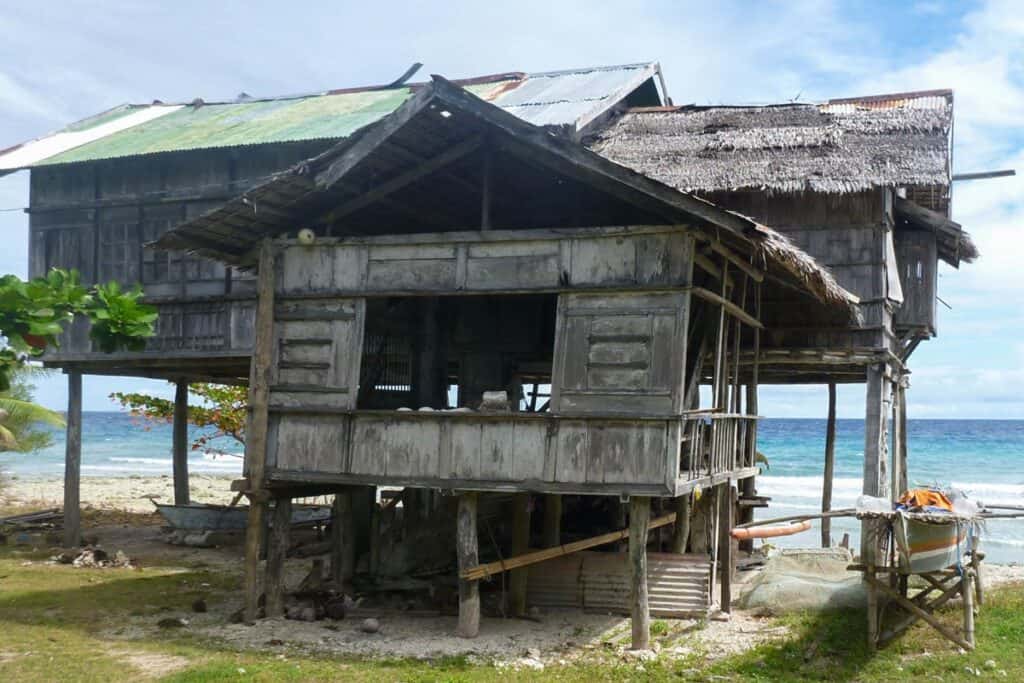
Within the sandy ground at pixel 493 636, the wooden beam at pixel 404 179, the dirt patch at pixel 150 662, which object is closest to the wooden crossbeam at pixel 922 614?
the sandy ground at pixel 493 636

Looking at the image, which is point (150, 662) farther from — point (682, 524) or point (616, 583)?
point (682, 524)

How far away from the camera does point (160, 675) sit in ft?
29.2

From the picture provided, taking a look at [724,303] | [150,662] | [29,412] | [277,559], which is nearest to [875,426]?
[724,303]

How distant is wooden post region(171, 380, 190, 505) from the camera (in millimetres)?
20938

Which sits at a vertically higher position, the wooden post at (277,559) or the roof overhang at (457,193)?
the roof overhang at (457,193)

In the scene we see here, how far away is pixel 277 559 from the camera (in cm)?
1158

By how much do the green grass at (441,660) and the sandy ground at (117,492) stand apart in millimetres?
15336

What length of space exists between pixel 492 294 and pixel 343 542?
3.85 metres

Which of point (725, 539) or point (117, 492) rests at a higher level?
point (725, 539)

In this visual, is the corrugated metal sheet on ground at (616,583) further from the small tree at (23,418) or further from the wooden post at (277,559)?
the small tree at (23,418)

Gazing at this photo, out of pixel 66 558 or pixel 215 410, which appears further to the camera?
pixel 215 410

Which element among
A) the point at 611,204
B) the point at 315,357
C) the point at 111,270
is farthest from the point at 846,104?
the point at 111,270

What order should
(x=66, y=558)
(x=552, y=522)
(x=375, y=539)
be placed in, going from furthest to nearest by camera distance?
(x=66, y=558)
(x=375, y=539)
(x=552, y=522)

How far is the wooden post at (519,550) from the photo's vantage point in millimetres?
11781
